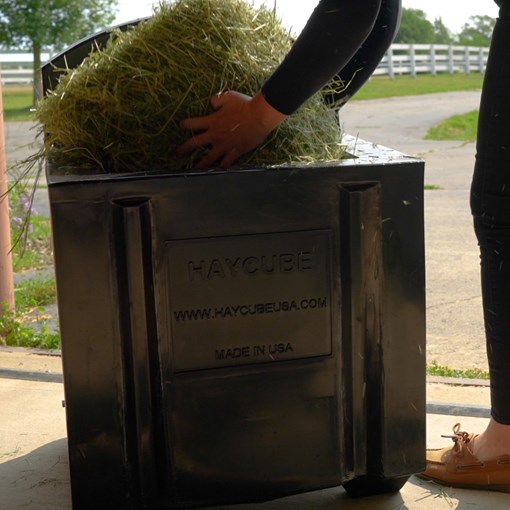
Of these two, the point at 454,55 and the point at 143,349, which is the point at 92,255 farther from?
the point at 454,55

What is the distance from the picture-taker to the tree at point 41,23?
117 ft

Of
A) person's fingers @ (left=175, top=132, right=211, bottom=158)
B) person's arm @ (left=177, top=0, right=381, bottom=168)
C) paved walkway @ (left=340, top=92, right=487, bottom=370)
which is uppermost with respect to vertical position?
person's arm @ (left=177, top=0, right=381, bottom=168)

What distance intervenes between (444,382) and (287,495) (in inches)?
52.0

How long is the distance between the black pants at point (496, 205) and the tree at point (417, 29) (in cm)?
4964

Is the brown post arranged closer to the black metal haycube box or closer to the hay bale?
the hay bale

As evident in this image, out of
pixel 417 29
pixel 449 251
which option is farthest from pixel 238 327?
pixel 417 29

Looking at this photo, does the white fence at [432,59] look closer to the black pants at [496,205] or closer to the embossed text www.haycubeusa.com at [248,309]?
the black pants at [496,205]

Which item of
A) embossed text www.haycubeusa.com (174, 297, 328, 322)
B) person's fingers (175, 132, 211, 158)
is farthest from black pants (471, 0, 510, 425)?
person's fingers (175, 132, 211, 158)

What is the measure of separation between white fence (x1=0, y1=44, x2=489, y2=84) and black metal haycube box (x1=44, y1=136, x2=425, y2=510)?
33.2m

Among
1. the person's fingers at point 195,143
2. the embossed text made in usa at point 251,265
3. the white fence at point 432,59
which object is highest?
the white fence at point 432,59

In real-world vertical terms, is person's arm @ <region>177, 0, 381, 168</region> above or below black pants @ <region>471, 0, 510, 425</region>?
above

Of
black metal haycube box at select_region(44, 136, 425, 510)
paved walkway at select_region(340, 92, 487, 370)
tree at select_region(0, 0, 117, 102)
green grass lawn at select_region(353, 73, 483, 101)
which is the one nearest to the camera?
black metal haycube box at select_region(44, 136, 425, 510)

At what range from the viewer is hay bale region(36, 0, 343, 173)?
7.32 feet

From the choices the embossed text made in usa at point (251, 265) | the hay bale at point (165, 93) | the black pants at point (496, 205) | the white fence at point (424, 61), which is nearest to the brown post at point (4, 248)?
the hay bale at point (165, 93)
